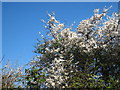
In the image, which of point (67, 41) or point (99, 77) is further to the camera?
point (67, 41)

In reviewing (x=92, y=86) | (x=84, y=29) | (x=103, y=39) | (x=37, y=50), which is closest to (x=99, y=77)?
(x=92, y=86)

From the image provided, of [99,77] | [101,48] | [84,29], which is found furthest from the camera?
[84,29]

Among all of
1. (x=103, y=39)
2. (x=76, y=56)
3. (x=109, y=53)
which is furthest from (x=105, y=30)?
(x=76, y=56)

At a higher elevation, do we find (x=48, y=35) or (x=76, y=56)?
(x=48, y=35)

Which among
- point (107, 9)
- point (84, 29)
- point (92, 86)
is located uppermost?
point (107, 9)

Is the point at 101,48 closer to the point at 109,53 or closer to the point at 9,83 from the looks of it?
the point at 109,53

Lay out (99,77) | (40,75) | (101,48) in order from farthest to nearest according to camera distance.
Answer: (101,48) < (99,77) < (40,75)

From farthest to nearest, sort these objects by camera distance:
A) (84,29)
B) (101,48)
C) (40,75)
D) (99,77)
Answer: (84,29) → (101,48) → (99,77) → (40,75)

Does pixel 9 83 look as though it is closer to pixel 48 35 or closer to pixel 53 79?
pixel 53 79

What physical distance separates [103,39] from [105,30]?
1.41ft

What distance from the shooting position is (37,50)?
36.1 ft

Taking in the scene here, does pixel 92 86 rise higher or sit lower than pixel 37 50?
lower

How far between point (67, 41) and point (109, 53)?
77.2 inches

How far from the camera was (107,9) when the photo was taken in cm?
1112
